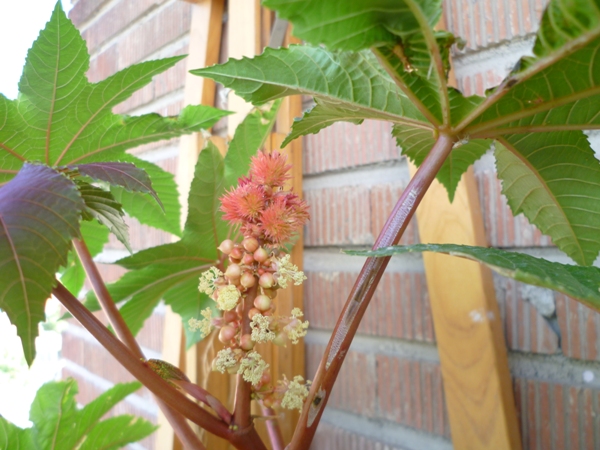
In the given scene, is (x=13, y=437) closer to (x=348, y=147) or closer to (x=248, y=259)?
(x=248, y=259)

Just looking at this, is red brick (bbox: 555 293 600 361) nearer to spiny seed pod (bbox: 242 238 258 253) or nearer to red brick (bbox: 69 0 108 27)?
spiny seed pod (bbox: 242 238 258 253)

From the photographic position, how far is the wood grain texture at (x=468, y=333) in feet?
1.51

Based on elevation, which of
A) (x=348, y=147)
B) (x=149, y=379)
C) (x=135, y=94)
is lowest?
(x=149, y=379)

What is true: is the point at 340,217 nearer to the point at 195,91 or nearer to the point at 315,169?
the point at 315,169

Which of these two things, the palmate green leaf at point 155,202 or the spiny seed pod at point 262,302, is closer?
the spiny seed pod at point 262,302

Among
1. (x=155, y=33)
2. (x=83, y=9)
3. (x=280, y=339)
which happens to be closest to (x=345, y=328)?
(x=280, y=339)

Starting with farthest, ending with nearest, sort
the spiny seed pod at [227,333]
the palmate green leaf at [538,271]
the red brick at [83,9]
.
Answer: the red brick at [83,9] < the spiny seed pod at [227,333] < the palmate green leaf at [538,271]

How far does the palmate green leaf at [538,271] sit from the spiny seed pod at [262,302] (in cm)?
8

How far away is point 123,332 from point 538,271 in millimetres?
317

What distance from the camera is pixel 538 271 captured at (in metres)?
0.20

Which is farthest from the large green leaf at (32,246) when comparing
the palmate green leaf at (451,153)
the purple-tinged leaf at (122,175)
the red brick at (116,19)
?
the red brick at (116,19)

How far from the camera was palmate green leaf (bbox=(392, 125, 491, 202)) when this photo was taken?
381 millimetres

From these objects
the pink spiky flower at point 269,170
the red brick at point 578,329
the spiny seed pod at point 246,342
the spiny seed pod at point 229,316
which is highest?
the pink spiky flower at point 269,170

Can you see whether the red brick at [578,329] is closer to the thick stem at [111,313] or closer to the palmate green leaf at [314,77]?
the palmate green leaf at [314,77]
